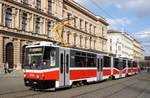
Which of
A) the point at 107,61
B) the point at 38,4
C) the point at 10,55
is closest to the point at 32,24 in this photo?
the point at 38,4

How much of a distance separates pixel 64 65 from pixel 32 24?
34463 mm

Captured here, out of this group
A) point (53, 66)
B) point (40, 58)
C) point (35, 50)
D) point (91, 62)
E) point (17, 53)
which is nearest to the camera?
point (40, 58)

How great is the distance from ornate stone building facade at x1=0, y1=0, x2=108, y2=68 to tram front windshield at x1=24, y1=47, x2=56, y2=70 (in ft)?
88.9

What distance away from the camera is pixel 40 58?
21109mm

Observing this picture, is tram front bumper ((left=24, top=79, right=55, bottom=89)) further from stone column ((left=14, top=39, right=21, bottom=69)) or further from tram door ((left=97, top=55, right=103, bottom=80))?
stone column ((left=14, top=39, right=21, bottom=69))

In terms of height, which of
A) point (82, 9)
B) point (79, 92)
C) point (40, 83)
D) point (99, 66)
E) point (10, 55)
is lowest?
point (79, 92)

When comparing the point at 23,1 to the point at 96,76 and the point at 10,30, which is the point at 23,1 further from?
the point at 96,76

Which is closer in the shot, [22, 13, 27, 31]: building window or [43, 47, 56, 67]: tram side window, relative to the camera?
[43, 47, 56, 67]: tram side window

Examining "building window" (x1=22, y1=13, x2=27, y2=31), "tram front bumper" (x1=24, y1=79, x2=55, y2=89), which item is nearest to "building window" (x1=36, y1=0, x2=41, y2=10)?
"building window" (x1=22, y1=13, x2=27, y2=31)

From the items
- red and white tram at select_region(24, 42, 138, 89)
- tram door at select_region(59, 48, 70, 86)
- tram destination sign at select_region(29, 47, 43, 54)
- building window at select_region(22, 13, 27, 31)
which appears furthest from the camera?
building window at select_region(22, 13, 27, 31)

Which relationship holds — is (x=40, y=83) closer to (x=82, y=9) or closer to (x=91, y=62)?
(x=91, y=62)

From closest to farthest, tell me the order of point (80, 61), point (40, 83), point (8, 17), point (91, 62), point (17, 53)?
point (40, 83)
point (80, 61)
point (91, 62)
point (8, 17)
point (17, 53)

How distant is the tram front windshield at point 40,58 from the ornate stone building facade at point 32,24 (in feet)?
88.9

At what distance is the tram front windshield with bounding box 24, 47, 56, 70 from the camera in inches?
829
